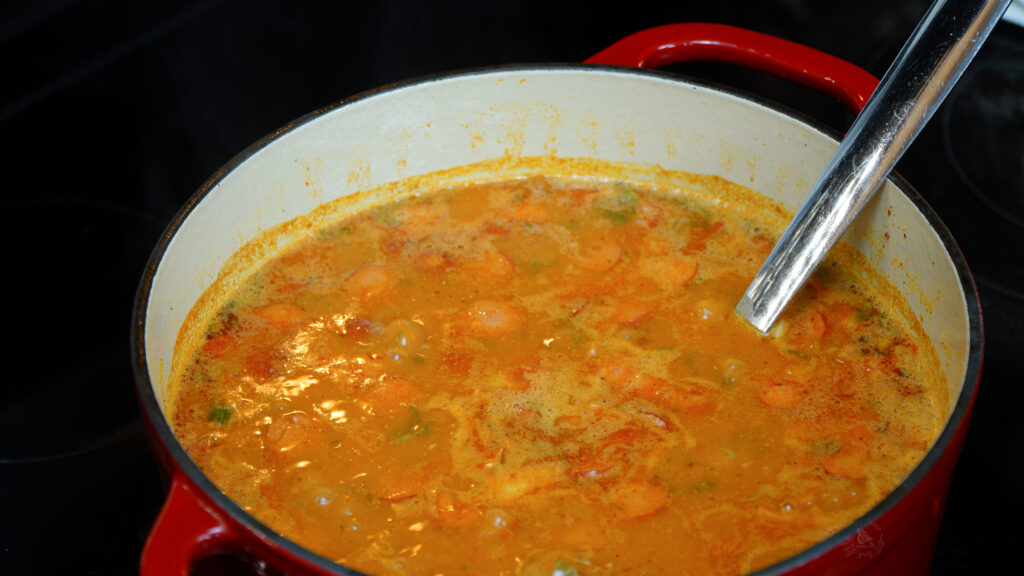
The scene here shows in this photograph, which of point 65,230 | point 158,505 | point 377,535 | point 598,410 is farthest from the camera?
point 65,230

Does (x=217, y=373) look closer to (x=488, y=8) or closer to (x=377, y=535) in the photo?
(x=377, y=535)

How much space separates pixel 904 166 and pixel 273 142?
1190 mm

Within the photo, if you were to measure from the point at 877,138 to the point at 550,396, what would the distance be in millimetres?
554

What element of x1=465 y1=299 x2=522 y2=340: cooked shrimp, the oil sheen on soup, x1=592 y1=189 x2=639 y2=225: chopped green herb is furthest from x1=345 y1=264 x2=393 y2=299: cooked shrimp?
x1=592 y1=189 x2=639 y2=225: chopped green herb

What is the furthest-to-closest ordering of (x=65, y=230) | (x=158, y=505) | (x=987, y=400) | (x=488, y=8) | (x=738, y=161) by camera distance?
1. (x=488, y=8)
2. (x=65, y=230)
3. (x=738, y=161)
4. (x=987, y=400)
5. (x=158, y=505)

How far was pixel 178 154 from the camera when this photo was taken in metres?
2.10

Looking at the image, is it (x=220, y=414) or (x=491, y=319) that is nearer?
(x=220, y=414)

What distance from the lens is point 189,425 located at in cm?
142

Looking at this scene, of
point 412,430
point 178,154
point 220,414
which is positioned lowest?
point 178,154

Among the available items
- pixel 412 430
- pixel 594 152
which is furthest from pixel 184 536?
pixel 594 152

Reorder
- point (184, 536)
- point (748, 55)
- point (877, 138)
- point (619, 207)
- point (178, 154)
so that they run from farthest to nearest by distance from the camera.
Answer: point (178, 154), point (619, 207), point (748, 55), point (877, 138), point (184, 536)

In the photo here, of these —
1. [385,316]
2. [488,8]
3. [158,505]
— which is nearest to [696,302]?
[385,316]

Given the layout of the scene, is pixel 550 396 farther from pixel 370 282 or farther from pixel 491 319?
pixel 370 282

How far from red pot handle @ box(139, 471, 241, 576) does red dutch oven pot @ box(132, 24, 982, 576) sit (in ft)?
0.13
